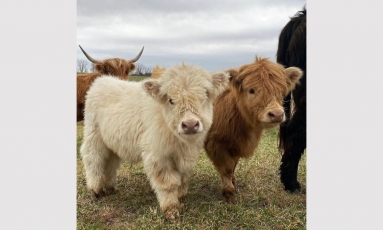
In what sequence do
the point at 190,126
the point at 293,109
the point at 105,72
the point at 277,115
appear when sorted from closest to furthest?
the point at 190,126 < the point at 277,115 < the point at 293,109 < the point at 105,72

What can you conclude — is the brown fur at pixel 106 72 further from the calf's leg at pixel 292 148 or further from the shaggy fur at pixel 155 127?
the calf's leg at pixel 292 148

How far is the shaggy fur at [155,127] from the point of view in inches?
86.9

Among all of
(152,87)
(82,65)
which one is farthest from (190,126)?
(82,65)

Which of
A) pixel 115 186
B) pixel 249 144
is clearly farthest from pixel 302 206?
pixel 115 186

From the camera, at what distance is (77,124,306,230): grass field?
233 centimetres

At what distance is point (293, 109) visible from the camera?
2.58 metres

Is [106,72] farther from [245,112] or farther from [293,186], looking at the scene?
[293,186]

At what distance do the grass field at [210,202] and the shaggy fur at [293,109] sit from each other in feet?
0.22

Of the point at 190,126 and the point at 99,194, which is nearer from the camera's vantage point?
the point at 190,126

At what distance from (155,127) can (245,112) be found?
634 millimetres

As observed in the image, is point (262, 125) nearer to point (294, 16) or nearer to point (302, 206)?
point (302, 206)

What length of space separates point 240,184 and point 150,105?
3.15 feet

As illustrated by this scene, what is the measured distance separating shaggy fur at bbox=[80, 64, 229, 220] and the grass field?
109 millimetres

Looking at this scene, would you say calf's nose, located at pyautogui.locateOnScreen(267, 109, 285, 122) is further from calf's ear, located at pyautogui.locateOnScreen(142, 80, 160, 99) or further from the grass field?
calf's ear, located at pyautogui.locateOnScreen(142, 80, 160, 99)
